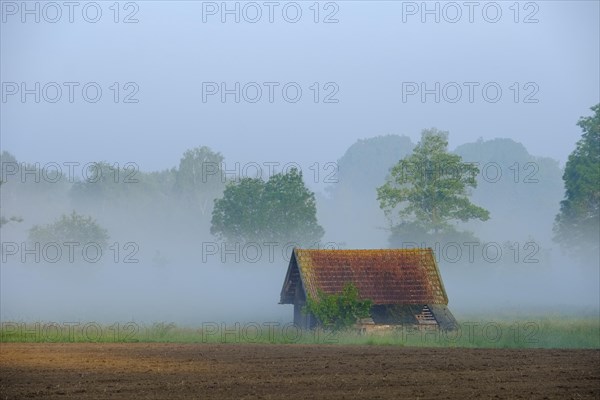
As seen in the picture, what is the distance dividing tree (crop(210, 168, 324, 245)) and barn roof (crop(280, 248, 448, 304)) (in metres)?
43.6

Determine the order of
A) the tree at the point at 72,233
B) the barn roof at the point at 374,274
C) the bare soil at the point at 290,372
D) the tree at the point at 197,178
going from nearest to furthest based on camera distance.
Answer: the bare soil at the point at 290,372
the barn roof at the point at 374,274
the tree at the point at 72,233
the tree at the point at 197,178

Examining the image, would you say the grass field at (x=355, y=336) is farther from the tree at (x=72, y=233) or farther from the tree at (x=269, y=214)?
the tree at (x=72, y=233)

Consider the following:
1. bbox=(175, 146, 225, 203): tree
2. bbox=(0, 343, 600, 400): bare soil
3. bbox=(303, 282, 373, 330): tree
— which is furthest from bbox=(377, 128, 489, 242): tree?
bbox=(175, 146, 225, 203): tree

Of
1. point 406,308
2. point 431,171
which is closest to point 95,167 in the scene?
point 431,171

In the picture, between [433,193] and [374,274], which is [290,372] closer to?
[374,274]

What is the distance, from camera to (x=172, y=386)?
28.4 m

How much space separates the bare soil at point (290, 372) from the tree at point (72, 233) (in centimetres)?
7072

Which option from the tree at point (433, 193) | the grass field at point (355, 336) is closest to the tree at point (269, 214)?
the tree at point (433, 193)

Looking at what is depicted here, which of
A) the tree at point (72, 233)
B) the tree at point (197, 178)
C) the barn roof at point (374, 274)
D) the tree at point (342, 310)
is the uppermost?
the tree at point (197, 178)

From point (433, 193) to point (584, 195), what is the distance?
1284cm

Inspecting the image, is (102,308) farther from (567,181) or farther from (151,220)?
(151,220)

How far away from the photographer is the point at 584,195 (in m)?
88.4

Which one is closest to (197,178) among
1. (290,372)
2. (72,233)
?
(72,233)

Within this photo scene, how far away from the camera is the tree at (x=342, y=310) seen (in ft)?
171
